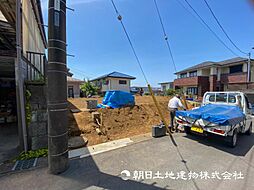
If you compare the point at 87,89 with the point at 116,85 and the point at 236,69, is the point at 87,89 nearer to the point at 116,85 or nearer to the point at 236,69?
the point at 116,85

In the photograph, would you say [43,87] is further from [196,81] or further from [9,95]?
[196,81]

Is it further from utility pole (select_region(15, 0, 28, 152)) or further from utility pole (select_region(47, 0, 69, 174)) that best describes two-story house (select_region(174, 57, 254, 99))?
utility pole (select_region(15, 0, 28, 152))

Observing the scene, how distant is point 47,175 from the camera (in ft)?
8.80

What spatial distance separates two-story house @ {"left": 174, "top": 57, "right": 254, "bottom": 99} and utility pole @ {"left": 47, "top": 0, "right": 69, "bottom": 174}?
1769cm

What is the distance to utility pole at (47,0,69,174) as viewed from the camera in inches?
103

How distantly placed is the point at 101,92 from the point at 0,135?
19371 millimetres

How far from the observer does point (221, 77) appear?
18.6 m

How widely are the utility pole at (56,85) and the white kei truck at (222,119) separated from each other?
3.79m

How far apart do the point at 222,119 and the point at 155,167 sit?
222cm

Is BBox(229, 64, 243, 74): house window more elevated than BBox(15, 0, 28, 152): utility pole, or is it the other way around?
BBox(229, 64, 243, 74): house window

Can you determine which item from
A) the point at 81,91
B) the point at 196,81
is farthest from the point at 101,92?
the point at 196,81

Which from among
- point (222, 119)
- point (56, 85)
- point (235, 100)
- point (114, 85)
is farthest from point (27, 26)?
point (114, 85)

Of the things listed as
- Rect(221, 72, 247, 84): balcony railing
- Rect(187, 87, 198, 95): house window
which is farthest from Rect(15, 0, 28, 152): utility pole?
Rect(187, 87, 198, 95): house window

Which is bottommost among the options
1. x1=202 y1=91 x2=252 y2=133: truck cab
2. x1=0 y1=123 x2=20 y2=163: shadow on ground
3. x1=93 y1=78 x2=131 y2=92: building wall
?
x1=0 y1=123 x2=20 y2=163: shadow on ground
